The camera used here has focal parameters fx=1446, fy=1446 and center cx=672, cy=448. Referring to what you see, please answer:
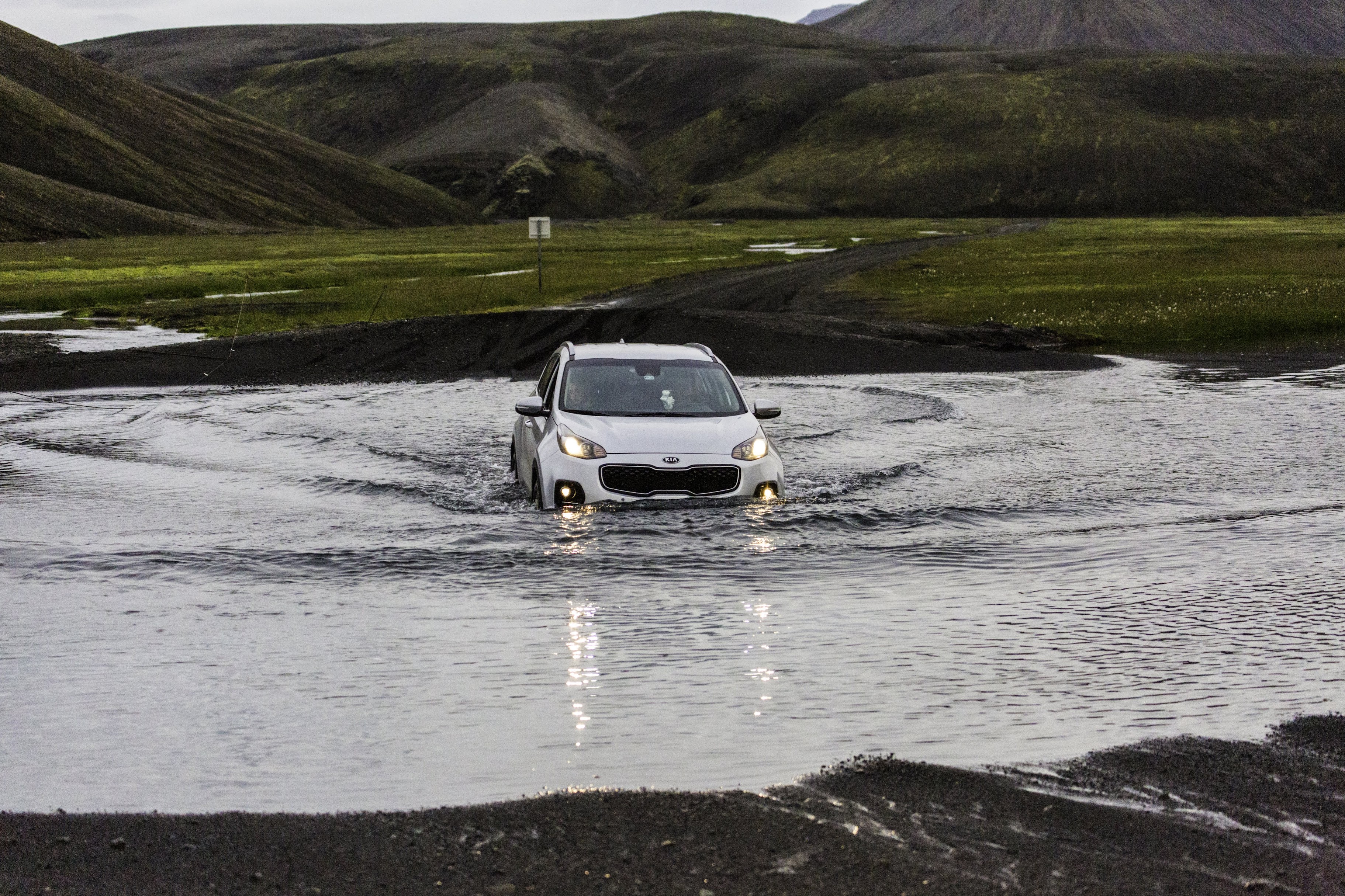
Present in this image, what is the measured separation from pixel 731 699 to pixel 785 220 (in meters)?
177

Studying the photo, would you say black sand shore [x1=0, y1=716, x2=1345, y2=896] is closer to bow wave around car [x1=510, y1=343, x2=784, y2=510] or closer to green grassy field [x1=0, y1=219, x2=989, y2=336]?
bow wave around car [x1=510, y1=343, x2=784, y2=510]

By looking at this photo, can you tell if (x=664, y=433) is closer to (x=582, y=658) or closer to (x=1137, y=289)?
(x=582, y=658)

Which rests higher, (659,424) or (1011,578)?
(659,424)

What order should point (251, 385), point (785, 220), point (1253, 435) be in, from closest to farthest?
1. point (1253, 435)
2. point (251, 385)
3. point (785, 220)

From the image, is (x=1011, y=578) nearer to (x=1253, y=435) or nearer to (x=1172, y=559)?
(x=1172, y=559)

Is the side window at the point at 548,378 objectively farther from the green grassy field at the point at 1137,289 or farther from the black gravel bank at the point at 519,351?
the green grassy field at the point at 1137,289

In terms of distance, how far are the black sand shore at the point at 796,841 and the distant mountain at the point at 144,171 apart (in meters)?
132

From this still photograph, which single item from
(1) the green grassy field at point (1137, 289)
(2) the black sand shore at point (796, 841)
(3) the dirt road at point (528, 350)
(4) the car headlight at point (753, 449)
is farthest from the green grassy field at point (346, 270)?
(2) the black sand shore at point (796, 841)

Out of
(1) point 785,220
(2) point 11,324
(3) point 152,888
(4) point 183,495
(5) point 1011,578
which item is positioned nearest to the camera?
(3) point 152,888

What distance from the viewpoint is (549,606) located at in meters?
10.3

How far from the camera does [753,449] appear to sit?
13719mm

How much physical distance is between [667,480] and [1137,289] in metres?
41.0

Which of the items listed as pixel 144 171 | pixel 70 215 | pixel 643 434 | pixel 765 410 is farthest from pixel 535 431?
pixel 144 171

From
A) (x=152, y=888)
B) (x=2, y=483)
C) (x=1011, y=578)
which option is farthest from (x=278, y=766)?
(x=2, y=483)
